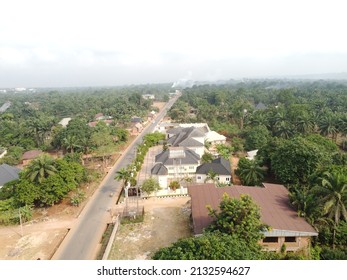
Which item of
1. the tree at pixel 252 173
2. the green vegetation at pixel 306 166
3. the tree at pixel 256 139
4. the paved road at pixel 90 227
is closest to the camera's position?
the green vegetation at pixel 306 166

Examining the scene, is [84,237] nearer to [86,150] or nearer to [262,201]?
[262,201]

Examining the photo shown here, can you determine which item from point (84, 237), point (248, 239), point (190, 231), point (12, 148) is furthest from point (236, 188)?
point (12, 148)

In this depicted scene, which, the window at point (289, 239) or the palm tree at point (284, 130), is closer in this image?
the window at point (289, 239)

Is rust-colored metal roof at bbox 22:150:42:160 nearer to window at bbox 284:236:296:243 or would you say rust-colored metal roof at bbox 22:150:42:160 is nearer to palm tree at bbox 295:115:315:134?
window at bbox 284:236:296:243

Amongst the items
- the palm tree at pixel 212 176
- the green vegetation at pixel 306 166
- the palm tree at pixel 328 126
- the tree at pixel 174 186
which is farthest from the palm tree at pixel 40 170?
the palm tree at pixel 328 126

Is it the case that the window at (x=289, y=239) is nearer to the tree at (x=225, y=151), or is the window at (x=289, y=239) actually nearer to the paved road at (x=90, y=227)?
the paved road at (x=90, y=227)

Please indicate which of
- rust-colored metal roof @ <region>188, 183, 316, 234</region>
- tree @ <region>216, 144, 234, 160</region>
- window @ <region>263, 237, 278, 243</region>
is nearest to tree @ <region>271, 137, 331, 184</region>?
rust-colored metal roof @ <region>188, 183, 316, 234</region>
